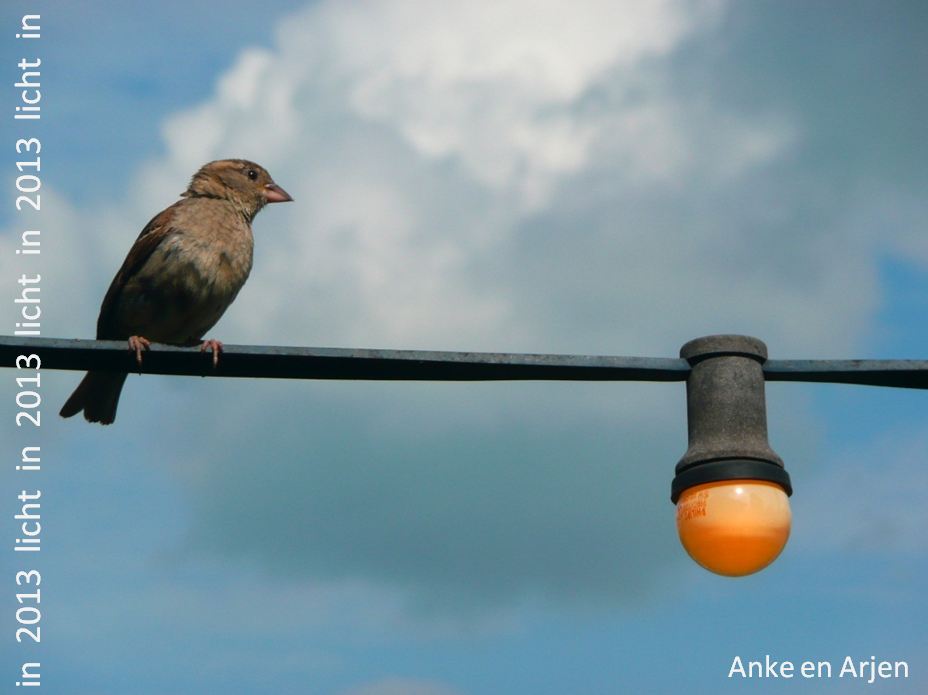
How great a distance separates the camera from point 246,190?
1043cm

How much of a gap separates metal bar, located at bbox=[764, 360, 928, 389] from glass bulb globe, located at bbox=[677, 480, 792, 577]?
0.58 metres

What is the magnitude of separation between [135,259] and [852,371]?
5.60 meters

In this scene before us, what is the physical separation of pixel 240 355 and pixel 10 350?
2.70ft

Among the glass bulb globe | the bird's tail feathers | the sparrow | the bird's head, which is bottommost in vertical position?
the glass bulb globe

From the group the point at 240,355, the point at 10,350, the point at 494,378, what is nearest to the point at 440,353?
the point at 494,378

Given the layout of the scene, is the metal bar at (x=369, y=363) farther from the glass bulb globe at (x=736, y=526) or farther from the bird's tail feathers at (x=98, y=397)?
the bird's tail feathers at (x=98, y=397)

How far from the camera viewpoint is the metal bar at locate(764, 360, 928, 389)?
16.9 feet

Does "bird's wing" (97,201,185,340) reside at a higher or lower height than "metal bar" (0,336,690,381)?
higher

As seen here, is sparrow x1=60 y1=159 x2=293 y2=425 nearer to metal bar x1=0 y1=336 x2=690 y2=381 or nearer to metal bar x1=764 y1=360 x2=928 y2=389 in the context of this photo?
metal bar x1=0 y1=336 x2=690 y2=381

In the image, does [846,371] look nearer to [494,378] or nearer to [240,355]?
[494,378]

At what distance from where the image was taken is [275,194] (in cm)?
1061

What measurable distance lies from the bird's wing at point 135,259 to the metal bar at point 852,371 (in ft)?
17.4

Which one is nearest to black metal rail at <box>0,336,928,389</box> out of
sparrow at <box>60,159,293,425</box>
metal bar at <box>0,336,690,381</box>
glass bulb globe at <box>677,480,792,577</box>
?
metal bar at <box>0,336,690,381</box>

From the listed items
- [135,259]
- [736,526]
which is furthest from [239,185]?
[736,526]
